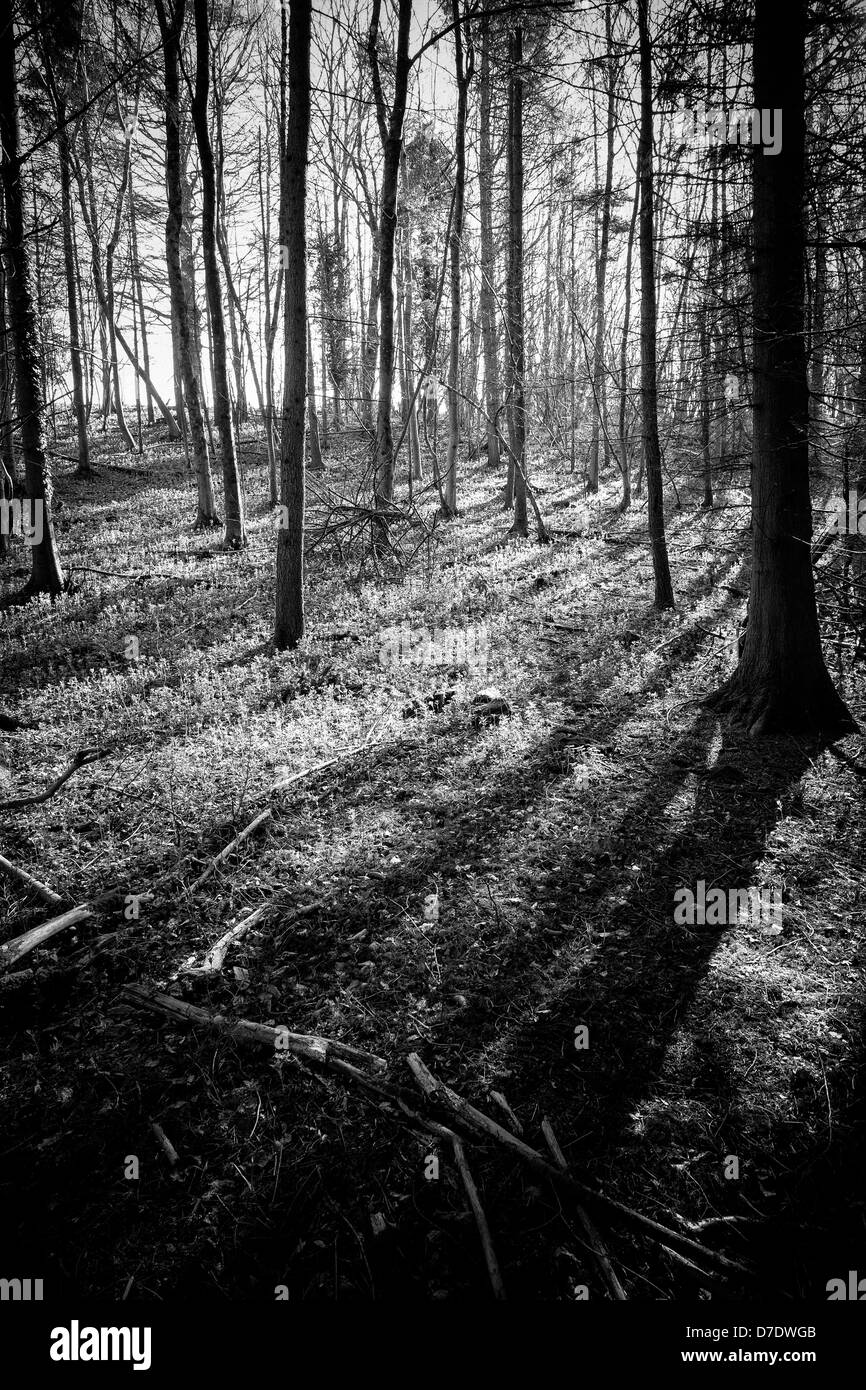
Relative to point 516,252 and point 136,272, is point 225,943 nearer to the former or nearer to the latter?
point 516,252

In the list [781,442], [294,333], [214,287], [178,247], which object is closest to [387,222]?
[294,333]

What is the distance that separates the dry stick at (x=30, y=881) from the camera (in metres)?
4.64

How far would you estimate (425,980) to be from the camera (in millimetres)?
4004

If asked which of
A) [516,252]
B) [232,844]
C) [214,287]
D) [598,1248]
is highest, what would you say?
[516,252]

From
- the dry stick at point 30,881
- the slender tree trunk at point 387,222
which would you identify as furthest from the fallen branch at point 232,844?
the slender tree trunk at point 387,222

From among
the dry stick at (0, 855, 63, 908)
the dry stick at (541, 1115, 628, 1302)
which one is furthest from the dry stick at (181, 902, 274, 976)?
the dry stick at (541, 1115, 628, 1302)

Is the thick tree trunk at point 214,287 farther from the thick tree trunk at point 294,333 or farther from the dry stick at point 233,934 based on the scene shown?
the dry stick at point 233,934

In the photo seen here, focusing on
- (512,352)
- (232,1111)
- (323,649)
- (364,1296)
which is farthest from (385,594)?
(364,1296)

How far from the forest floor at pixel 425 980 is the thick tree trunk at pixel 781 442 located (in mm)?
626

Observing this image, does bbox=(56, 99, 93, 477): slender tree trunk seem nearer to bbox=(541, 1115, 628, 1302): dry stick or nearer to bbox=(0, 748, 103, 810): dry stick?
bbox=(0, 748, 103, 810): dry stick

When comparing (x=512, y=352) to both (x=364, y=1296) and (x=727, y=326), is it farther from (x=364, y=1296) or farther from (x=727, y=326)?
(x=364, y=1296)

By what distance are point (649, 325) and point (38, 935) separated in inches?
489

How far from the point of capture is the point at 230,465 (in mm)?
15414

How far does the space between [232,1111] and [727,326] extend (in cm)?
843
